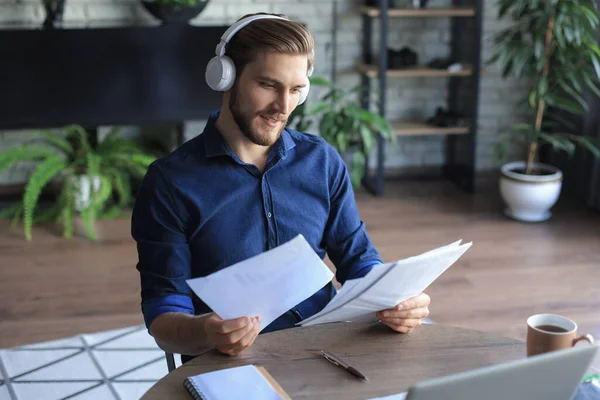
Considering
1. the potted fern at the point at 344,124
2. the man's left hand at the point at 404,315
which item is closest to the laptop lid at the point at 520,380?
the man's left hand at the point at 404,315

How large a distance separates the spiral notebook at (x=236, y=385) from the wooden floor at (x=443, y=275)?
1790 millimetres

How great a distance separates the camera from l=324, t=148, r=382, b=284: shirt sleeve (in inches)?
67.3

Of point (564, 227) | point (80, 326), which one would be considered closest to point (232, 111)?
point (80, 326)

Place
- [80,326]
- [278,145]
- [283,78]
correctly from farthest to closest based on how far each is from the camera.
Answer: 1. [80,326]
2. [278,145]
3. [283,78]

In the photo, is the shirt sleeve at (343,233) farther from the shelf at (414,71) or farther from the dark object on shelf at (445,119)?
the dark object on shelf at (445,119)

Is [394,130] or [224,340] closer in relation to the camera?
[224,340]

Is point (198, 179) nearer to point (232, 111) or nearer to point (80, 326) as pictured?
point (232, 111)

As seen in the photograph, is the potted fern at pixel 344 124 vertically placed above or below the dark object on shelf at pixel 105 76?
below

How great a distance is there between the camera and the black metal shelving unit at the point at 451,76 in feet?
14.1

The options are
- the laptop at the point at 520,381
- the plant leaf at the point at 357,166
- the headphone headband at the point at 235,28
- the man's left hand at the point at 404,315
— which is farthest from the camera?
the plant leaf at the point at 357,166

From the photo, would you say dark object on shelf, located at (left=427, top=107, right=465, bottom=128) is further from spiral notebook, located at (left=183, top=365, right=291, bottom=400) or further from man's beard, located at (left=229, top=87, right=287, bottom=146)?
spiral notebook, located at (left=183, top=365, right=291, bottom=400)

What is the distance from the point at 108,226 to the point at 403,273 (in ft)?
9.81

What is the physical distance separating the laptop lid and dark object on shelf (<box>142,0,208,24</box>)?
3.34 meters

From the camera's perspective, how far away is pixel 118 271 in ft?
11.3
